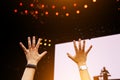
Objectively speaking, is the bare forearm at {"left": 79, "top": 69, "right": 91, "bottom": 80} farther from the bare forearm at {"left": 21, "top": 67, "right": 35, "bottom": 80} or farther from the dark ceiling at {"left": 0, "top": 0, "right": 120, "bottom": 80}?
the dark ceiling at {"left": 0, "top": 0, "right": 120, "bottom": 80}

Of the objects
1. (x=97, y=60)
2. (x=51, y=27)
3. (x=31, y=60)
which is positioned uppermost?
(x=51, y=27)

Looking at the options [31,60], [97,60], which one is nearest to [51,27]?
[97,60]

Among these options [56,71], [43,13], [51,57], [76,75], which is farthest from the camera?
[51,57]

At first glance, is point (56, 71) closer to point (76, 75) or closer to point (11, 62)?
point (76, 75)

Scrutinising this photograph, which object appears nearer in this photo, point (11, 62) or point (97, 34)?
point (97, 34)

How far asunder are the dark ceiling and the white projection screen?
340 millimetres

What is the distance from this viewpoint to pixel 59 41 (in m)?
3.98

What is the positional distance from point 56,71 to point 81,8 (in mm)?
1077

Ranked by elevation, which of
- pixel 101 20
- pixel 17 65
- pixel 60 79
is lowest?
pixel 60 79

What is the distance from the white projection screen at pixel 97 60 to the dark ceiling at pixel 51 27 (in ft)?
1.12

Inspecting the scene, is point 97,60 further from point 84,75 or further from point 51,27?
point 84,75

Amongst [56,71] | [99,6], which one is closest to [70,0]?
[99,6]

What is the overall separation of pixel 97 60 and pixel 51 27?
141 cm

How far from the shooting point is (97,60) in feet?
9.57
